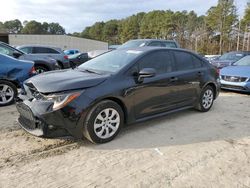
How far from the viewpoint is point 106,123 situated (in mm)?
3779

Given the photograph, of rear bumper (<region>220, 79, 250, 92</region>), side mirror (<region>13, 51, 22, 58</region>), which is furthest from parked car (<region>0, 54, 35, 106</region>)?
rear bumper (<region>220, 79, 250, 92</region>)

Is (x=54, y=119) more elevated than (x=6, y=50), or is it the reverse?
(x=6, y=50)

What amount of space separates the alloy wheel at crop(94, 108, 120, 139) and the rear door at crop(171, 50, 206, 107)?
5.28ft

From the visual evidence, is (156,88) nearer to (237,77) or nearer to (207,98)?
(207,98)

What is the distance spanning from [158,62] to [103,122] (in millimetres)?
1663

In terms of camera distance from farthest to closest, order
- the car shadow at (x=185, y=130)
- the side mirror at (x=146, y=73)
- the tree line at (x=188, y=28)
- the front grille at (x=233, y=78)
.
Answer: the tree line at (x=188, y=28) < the front grille at (x=233, y=78) < the side mirror at (x=146, y=73) < the car shadow at (x=185, y=130)

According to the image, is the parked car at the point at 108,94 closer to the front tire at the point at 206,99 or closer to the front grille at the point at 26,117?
the front grille at the point at 26,117

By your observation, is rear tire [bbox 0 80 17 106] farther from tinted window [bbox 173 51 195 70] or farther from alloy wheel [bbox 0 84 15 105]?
tinted window [bbox 173 51 195 70]

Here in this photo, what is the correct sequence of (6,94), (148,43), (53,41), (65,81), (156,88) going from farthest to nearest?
(53,41) < (148,43) < (6,94) < (156,88) < (65,81)

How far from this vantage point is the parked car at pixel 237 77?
25.3 ft

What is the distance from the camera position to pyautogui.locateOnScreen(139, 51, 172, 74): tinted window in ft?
14.3

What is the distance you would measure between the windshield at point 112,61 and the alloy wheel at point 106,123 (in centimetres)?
73

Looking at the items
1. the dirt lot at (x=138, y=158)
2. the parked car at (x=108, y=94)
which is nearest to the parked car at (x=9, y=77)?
the dirt lot at (x=138, y=158)

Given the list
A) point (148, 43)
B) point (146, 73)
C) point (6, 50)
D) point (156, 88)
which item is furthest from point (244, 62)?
point (6, 50)
